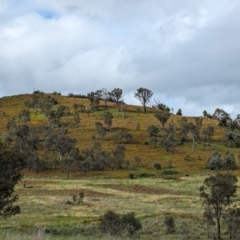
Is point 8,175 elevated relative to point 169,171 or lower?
elevated

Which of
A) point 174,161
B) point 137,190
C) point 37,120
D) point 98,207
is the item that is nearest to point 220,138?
point 174,161

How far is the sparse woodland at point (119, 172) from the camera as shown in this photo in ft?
120

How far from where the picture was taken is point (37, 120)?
507 ft

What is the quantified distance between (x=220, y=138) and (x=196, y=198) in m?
78.1

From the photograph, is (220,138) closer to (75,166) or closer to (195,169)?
(195,169)

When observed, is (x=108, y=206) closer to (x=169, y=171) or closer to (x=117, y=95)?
(x=169, y=171)

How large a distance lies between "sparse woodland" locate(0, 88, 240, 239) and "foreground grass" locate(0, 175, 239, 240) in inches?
4.2

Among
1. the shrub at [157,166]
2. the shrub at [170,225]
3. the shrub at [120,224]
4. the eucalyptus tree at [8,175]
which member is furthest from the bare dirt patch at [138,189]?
the shrub at [120,224]

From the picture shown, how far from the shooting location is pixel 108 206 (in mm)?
51188

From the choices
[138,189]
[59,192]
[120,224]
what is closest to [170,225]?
[120,224]

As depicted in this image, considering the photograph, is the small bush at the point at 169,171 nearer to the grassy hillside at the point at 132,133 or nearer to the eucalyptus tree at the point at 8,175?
the grassy hillside at the point at 132,133

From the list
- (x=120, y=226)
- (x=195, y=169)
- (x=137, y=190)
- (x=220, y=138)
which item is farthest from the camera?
(x=220, y=138)

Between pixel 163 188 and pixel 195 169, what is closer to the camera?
pixel 163 188

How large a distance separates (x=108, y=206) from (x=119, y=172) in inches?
1632
